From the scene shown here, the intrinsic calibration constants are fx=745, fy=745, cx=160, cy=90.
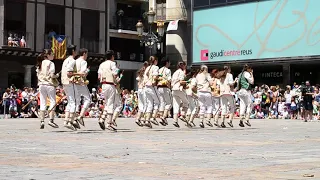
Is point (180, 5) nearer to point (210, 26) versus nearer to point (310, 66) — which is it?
point (210, 26)

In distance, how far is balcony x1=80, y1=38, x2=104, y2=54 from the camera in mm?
53094

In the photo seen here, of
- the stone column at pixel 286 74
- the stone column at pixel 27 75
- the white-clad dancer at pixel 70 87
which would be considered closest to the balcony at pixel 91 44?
the stone column at pixel 27 75

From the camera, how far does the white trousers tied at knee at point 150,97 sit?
860 inches

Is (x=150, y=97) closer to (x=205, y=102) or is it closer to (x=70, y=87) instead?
(x=205, y=102)

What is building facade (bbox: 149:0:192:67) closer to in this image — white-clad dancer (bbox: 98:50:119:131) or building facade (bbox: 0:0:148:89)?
building facade (bbox: 0:0:148:89)

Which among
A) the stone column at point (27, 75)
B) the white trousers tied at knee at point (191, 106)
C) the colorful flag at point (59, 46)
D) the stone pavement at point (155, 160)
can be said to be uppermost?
the colorful flag at point (59, 46)

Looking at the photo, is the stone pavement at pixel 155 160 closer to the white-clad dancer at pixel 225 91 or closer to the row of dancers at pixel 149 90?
the row of dancers at pixel 149 90

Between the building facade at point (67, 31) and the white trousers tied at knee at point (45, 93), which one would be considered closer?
the white trousers tied at knee at point (45, 93)

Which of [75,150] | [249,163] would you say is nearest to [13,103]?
[75,150]

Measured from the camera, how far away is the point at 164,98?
22.2 m

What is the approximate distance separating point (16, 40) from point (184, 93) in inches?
1118

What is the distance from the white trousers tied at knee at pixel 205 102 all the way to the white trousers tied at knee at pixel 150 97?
1428mm

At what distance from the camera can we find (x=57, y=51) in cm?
4900

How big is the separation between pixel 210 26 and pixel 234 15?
2.35m
